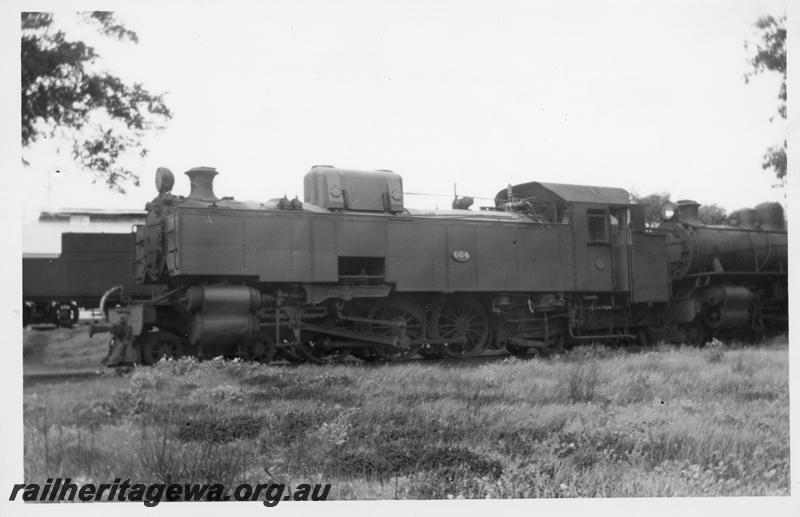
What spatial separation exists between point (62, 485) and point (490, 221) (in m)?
9.19

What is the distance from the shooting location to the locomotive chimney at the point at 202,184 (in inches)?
485

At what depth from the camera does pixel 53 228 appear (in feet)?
41.4

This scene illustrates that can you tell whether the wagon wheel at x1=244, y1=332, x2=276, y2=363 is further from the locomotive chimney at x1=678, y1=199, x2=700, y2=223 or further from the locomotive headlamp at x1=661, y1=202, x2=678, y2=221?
the locomotive chimney at x1=678, y1=199, x2=700, y2=223

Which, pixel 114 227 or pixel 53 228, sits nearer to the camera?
pixel 53 228

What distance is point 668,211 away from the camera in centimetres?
1766

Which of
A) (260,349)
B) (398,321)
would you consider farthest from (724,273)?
(260,349)

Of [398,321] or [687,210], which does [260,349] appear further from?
[687,210]

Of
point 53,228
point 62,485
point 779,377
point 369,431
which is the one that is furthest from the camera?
point 53,228

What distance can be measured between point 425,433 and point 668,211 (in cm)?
1192

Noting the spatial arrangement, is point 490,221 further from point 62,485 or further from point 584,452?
point 62,485

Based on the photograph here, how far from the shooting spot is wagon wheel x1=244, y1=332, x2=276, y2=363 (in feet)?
40.9

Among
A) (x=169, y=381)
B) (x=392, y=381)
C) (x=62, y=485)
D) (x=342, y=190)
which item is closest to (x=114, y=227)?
(x=342, y=190)

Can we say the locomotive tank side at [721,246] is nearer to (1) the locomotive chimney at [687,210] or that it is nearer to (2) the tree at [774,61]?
(1) the locomotive chimney at [687,210]

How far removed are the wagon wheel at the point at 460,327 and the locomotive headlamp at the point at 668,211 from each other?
5.86 metres
